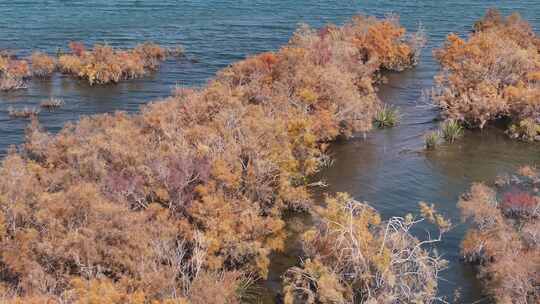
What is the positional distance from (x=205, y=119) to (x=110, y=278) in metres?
11.5

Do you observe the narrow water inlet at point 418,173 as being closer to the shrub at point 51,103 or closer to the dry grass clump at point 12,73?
the shrub at point 51,103

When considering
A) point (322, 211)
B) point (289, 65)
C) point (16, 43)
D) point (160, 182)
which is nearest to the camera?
point (322, 211)

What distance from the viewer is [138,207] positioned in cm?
2341

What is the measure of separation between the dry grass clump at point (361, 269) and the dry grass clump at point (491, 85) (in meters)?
19.9

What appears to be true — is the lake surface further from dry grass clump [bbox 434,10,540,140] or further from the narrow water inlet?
dry grass clump [bbox 434,10,540,140]

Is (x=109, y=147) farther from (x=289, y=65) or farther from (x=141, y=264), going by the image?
(x=289, y=65)

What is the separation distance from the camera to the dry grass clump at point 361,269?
773 inches

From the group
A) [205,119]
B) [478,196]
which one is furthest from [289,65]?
[478,196]

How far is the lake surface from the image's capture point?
1252 inches

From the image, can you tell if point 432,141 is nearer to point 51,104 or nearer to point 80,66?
point 51,104

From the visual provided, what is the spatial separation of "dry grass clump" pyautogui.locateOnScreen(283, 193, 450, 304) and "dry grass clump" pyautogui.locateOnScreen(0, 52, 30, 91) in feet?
111

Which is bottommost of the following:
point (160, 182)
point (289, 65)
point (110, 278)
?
point (110, 278)

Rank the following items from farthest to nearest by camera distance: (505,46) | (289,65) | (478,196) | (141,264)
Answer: (505,46), (289,65), (478,196), (141,264)

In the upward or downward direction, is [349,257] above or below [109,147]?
below
